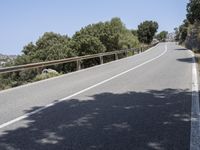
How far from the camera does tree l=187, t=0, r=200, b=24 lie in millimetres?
49316

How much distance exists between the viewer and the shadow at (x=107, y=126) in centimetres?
605

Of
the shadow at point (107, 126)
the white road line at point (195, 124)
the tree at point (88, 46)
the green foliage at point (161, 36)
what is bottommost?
the white road line at point (195, 124)

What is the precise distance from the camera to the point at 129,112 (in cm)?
868

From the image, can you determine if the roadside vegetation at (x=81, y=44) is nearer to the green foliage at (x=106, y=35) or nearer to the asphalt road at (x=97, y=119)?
the green foliage at (x=106, y=35)

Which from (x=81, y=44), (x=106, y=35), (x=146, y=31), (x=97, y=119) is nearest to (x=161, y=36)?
(x=146, y=31)

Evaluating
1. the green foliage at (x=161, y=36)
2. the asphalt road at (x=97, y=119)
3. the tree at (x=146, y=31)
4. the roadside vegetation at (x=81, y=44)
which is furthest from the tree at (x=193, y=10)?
the green foliage at (x=161, y=36)

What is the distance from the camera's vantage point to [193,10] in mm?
50406

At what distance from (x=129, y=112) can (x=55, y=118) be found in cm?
175

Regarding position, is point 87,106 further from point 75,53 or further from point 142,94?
point 75,53

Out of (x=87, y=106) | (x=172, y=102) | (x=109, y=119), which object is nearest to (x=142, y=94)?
(x=172, y=102)

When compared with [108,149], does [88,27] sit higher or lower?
higher

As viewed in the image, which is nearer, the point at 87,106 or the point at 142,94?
the point at 87,106

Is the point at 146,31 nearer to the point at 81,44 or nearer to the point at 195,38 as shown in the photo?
the point at 195,38

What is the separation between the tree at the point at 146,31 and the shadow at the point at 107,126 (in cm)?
10709
